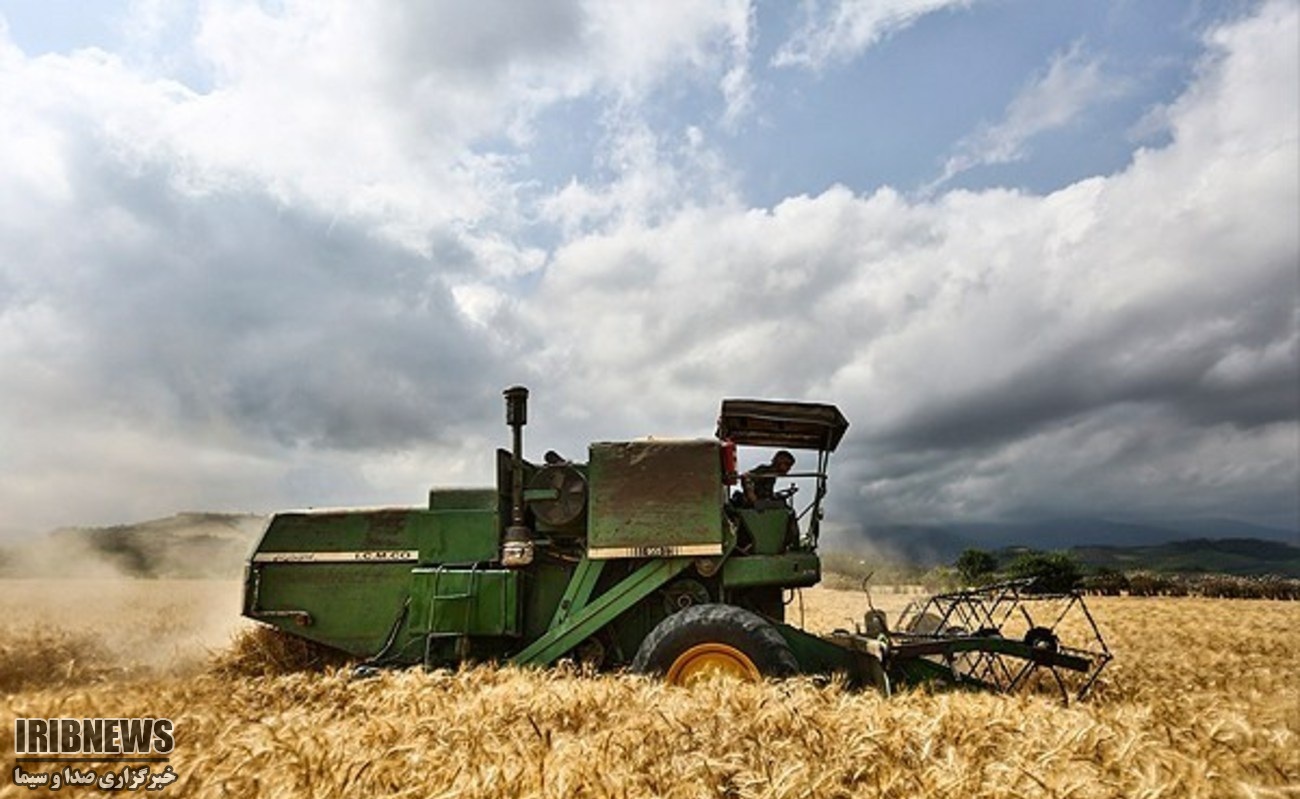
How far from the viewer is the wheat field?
3.62 m

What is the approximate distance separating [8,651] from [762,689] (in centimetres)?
855

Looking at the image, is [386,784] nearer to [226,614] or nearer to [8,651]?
[8,651]

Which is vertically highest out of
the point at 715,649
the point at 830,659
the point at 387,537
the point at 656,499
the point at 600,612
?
the point at 656,499

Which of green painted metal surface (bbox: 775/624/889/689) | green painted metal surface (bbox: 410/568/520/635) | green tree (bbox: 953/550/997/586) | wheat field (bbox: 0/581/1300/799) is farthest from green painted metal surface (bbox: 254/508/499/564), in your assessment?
green tree (bbox: 953/550/997/586)

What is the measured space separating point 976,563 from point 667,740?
5340 cm

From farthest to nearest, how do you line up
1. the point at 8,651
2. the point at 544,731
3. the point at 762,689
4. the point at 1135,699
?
the point at 8,651 → the point at 1135,699 → the point at 762,689 → the point at 544,731

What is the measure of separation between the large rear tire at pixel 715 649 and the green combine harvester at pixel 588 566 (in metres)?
0.26

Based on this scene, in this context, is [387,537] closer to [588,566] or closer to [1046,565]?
[588,566]

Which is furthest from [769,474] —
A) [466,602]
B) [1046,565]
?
[1046,565]

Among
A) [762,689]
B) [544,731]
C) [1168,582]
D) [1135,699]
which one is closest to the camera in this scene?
[544,731]

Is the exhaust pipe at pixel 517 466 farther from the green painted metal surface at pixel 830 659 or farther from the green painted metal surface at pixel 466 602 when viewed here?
the green painted metal surface at pixel 830 659

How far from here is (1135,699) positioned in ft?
23.1

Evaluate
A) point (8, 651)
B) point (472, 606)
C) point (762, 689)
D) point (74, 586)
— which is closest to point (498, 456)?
point (472, 606)

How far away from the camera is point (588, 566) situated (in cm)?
815
